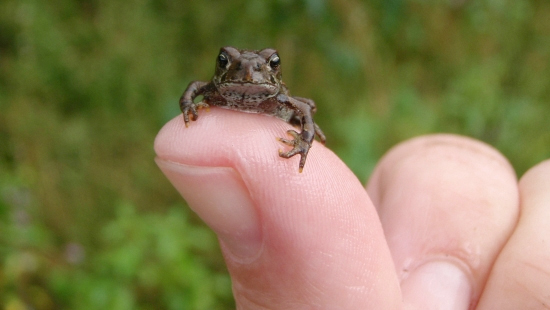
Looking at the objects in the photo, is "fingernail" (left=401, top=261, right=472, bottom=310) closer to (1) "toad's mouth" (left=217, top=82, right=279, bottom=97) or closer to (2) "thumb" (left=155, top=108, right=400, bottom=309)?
(2) "thumb" (left=155, top=108, right=400, bottom=309)

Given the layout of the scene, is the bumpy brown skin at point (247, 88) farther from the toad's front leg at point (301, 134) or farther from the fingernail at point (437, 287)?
the fingernail at point (437, 287)

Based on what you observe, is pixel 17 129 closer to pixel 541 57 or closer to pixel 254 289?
pixel 254 289

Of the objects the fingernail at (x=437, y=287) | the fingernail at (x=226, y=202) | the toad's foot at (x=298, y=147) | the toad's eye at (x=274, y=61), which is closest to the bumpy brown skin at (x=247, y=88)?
the toad's eye at (x=274, y=61)

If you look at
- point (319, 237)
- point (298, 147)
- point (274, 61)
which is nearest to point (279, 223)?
point (319, 237)

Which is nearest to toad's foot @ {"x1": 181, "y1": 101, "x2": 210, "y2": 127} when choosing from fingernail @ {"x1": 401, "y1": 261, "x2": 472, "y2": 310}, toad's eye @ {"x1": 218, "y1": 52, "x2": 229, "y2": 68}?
toad's eye @ {"x1": 218, "y1": 52, "x2": 229, "y2": 68}

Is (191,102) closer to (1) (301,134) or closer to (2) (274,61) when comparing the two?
(2) (274,61)

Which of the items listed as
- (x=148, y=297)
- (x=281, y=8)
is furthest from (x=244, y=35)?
(x=148, y=297)

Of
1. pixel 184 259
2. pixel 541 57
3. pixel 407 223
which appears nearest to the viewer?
pixel 407 223
